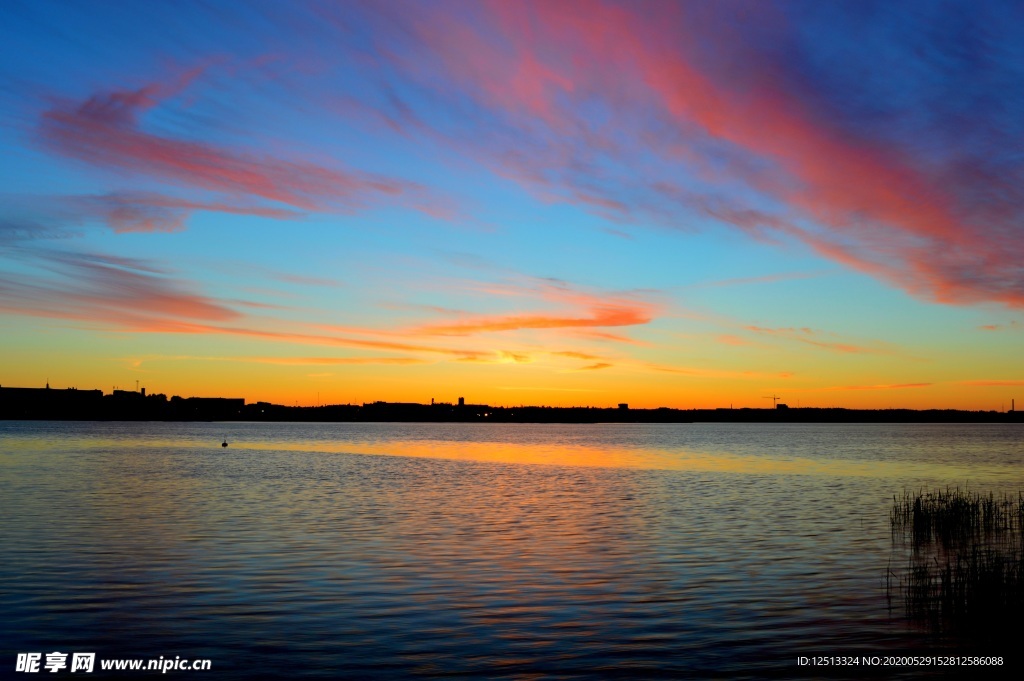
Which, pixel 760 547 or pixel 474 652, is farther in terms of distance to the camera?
pixel 760 547

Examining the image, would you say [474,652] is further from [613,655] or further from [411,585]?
[411,585]

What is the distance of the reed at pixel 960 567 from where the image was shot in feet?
72.8

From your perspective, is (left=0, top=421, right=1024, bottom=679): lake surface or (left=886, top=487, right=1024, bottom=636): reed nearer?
(left=0, top=421, right=1024, bottom=679): lake surface

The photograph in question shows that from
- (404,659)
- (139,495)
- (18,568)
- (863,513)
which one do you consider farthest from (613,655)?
(139,495)

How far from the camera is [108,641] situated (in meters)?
19.5

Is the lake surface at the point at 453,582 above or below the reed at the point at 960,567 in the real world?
below

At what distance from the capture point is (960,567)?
84.0 feet

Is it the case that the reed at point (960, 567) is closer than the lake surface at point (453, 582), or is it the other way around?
the lake surface at point (453, 582)

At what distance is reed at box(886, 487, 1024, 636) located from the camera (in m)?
22.2

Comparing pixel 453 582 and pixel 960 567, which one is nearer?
pixel 960 567

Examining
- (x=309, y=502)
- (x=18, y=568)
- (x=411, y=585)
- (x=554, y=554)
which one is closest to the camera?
(x=411, y=585)

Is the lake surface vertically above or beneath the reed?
beneath

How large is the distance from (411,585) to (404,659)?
806 centimetres

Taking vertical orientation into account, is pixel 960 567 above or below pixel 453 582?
above
